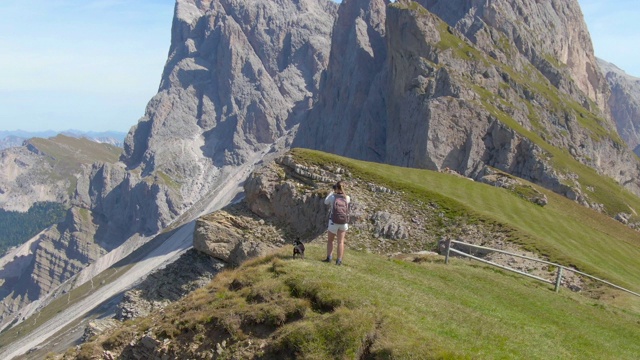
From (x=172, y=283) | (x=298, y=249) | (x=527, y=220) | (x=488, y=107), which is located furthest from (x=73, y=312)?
(x=298, y=249)

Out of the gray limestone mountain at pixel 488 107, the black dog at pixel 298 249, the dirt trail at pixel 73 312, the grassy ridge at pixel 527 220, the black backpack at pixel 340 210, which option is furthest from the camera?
the dirt trail at pixel 73 312

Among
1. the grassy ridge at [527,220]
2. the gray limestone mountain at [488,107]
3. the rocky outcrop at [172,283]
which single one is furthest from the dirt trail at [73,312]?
the grassy ridge at [527,220]

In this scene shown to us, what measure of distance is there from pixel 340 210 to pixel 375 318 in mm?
6740

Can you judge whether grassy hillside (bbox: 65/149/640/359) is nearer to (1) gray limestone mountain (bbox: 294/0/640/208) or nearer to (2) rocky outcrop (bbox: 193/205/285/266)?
(2) rocky outcrop (bbox: 193/205/285/266)

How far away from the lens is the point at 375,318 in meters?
15.2

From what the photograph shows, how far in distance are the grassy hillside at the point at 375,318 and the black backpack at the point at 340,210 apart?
187 cm

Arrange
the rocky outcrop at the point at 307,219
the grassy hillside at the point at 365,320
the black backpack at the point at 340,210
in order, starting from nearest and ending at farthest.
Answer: the grassy hillside at the point at 365,320 < the black backpack at the point at 340,210 < the rocky outcrop at the point at 307,219

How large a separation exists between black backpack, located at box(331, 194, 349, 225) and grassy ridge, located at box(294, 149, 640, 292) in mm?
21996

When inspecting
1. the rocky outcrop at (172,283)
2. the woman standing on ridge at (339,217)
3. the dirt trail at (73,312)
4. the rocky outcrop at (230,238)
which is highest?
the woman standing on ridge at (339,217)

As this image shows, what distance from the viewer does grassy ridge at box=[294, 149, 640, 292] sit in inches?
1558

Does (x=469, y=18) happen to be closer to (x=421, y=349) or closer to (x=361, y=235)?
(x=361, y=235)

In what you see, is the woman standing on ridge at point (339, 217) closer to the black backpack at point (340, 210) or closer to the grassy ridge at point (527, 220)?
the black backpack at point (340, 210)

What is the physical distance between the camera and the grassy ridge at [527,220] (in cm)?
3956

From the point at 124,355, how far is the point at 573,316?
17.7 meters
